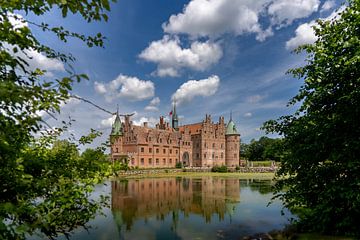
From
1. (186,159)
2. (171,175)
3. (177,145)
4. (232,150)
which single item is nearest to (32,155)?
(171,175)

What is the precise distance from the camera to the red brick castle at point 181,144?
69.4 meters

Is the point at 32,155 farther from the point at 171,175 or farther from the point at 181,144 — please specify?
the point at 181,144

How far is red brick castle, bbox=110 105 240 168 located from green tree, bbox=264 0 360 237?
6097 cm

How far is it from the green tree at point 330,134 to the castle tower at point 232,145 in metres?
76.8

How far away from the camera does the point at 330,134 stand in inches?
309

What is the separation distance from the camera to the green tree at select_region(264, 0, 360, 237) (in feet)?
24.1

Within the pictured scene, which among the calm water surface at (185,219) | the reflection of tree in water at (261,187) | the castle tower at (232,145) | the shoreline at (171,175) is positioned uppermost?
the castle tower at (232,145)

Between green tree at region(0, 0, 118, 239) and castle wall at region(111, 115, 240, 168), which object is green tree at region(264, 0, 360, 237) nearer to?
green tree at region(0, 0, 118, 239)

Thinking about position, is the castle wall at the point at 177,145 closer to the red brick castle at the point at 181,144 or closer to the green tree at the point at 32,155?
the red brick castle at the point at 181,144

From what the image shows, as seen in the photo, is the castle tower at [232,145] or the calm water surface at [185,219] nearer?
the calm water surface at [185,219]

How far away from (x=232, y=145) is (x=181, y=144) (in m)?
17.3

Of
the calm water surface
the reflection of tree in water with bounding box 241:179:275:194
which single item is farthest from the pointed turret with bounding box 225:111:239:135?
the calm water surface

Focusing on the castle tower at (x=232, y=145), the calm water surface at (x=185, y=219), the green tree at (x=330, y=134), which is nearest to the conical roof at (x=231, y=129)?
the castle tower at (x=232, y=145)

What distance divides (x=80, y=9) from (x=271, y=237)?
12.4m
